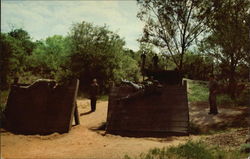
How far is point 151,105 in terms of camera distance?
1275 centimetres

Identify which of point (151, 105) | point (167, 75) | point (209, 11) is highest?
point (209, 11)

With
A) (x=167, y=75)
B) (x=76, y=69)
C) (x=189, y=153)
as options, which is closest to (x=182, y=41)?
(x=167, y=75)

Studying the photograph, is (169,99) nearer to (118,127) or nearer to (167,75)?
(118,127)

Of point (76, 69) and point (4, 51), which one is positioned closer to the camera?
point (4, 51)

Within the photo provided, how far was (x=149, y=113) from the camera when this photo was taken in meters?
12.5

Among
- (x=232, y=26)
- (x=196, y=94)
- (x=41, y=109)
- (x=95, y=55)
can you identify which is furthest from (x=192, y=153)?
(x=95, y=55)

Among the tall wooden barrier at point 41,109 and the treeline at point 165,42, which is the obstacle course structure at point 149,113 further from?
the treeline at point 165,42

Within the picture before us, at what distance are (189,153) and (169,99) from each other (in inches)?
202

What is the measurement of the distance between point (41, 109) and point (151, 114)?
4708 millimetres

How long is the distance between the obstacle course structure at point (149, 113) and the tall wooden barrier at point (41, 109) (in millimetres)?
1962

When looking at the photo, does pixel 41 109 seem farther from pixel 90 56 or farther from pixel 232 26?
pixel 90 56

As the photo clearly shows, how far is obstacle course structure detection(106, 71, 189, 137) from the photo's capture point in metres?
11.9

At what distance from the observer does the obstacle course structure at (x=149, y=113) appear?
467 inches

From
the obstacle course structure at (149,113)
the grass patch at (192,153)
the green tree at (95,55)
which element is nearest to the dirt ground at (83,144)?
the grass patch at (192,153)
